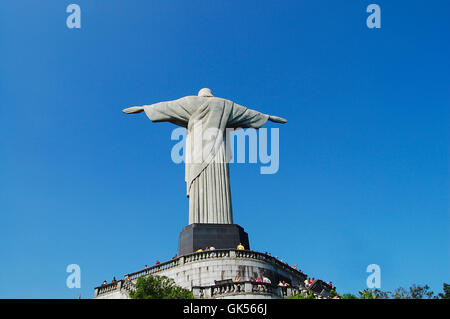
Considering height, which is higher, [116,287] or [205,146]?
[205,146]

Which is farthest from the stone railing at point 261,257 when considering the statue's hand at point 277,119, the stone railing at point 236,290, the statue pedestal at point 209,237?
the statue's hand at point 277,119

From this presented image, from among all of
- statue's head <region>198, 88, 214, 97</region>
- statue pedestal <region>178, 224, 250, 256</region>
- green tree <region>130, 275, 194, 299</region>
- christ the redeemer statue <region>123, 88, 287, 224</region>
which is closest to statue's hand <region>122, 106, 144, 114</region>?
christ the redeemer statue <region>123, 88, 287, 224</region>

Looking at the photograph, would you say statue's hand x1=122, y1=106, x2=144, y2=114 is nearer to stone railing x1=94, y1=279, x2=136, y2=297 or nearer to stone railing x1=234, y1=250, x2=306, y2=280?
stone railing x1=94, y1=279, x2=136, y2=297

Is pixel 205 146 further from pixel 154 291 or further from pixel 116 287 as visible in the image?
pixel 154 291

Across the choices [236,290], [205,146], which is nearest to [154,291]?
[236,290]

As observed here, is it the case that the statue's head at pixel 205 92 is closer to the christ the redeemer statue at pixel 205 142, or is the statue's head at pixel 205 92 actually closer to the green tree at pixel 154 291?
the christ the redeemer statue at pixel 205 142
